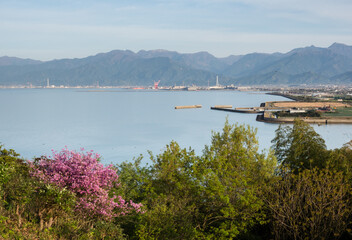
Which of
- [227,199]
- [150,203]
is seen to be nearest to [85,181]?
[150,203]

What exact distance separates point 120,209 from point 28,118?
266 ft

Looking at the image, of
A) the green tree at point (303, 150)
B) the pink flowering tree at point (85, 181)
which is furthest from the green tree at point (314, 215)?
the green tree at point (303, 150)

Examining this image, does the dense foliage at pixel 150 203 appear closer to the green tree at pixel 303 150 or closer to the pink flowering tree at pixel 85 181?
the pink flowering tree at pixel 85 181

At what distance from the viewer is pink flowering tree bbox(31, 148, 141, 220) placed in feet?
37.4

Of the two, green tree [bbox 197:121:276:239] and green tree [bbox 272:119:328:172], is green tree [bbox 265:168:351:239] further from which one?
green tree [bbox 272:119:328:172]

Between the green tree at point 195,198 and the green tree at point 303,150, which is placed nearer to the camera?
the green tree at point 195,198

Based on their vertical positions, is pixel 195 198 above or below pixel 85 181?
below

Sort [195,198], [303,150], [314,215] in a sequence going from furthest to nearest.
→ [303,150] < [314,215] < [195,198]

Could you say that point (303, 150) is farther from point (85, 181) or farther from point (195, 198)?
point (85, 181)

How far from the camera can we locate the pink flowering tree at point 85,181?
11406mm

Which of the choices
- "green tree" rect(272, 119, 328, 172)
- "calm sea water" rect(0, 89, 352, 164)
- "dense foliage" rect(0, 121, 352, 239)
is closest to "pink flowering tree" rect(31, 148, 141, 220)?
"dense foliage" rect(0, 121, 352, 239)

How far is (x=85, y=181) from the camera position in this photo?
11625 millimetres

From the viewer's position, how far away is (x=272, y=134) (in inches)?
2389

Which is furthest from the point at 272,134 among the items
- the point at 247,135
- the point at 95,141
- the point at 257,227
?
the point at 257,227
